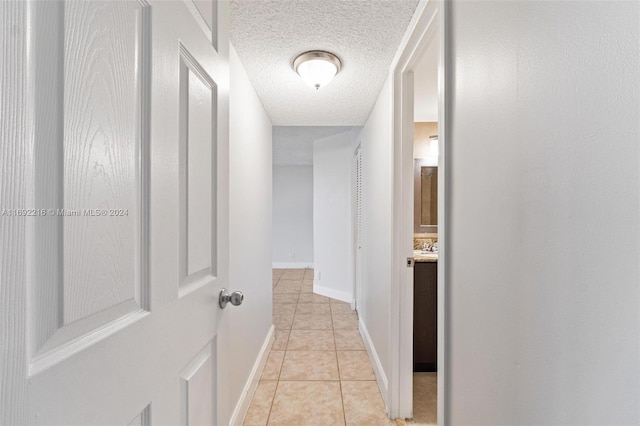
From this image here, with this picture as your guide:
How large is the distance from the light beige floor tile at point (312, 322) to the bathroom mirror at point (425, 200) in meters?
1.48

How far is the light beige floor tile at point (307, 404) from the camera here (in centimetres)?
189

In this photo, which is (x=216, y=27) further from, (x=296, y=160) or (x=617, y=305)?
(x=296, y=160)

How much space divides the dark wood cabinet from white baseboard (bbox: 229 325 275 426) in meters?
1.22

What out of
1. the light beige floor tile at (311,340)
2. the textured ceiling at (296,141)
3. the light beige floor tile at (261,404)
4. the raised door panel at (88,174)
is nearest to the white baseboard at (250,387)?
the light beige floor tile at (261,404)

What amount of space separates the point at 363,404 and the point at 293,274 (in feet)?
15.0

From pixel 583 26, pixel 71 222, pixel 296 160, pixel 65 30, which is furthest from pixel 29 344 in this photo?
pixel 296 160

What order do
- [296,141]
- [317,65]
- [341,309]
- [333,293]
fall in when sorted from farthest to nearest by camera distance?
[296,141] < [333,293] < [341,309] < [317,65]

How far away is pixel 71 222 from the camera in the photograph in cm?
45

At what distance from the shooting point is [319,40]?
1.66 m

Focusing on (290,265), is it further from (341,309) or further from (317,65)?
(317,65)

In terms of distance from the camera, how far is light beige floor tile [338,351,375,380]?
2.40m

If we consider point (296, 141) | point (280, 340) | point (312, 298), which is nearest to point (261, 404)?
point (280, 340)

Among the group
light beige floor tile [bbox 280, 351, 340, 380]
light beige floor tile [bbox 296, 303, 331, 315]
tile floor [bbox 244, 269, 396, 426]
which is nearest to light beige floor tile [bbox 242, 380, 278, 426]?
tile floor [bbox 244, 269, 396, 426]

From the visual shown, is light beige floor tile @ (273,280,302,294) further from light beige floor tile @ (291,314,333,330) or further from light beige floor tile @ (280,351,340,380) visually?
light beige floor tile @ (280,351,340,380)
